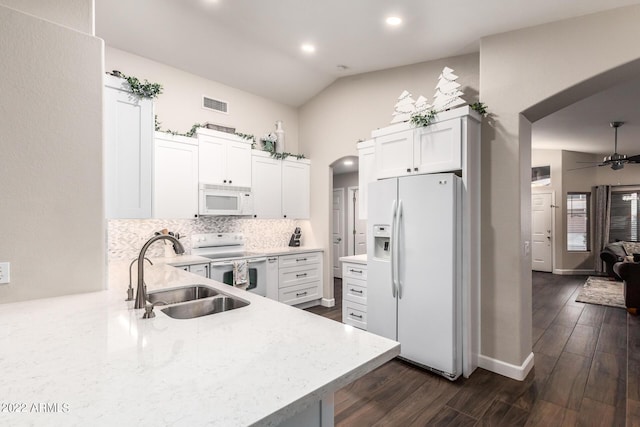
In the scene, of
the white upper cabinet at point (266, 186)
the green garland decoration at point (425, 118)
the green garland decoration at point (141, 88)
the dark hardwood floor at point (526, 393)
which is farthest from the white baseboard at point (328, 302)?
the green garland decoration at point (141, 88)

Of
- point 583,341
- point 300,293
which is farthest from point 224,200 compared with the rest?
point 583,341

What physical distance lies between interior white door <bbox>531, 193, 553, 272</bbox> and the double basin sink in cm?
843

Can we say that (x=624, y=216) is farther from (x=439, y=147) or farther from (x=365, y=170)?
(x=439, y=147)

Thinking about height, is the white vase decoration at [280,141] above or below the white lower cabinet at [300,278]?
above

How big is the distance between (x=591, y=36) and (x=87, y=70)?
3.49m

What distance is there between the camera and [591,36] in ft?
7.96

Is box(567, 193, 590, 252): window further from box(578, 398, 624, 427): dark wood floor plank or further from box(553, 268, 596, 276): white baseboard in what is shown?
box(578, 398, 624, 427): dark wood floor plank

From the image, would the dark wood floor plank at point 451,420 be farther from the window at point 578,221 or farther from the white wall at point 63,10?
the window at point 578,221

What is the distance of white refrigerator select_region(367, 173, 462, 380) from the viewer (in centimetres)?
270

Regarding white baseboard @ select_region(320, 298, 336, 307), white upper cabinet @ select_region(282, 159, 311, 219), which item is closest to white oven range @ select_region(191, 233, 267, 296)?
white upper cabinet @ select_region(282, 159, 311, 219)

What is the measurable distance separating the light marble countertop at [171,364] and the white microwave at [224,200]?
2526 millimetres

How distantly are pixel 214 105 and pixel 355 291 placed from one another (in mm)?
3172

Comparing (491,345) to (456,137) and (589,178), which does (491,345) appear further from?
(589,178)

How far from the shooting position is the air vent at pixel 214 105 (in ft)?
14.3
